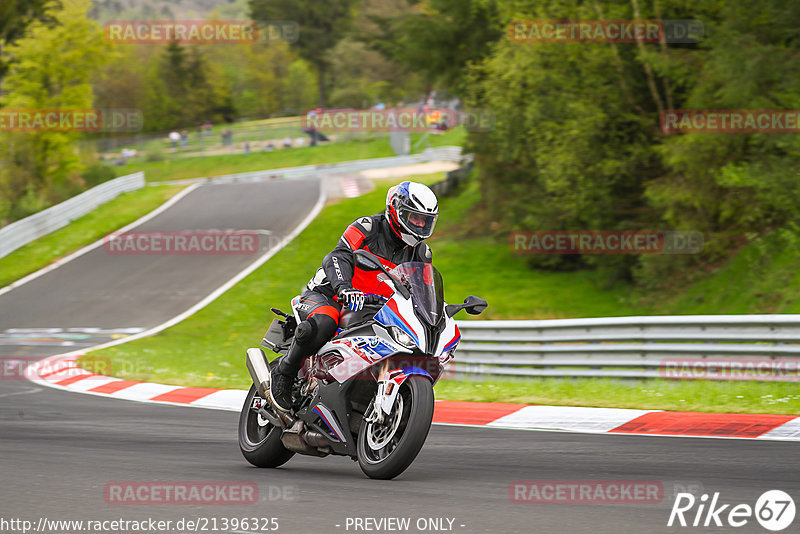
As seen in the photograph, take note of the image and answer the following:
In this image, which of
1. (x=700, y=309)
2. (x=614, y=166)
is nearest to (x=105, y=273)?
(x=614, y=166)

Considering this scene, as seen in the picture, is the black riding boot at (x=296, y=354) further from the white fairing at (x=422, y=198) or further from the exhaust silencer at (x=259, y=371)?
the white fairing at (x=422, y=198)

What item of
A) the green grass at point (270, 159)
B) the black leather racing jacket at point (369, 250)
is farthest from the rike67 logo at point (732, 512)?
the green grass at point (270, 159)

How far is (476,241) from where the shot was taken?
32.4 meters

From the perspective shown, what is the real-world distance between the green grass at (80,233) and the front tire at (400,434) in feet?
74.5

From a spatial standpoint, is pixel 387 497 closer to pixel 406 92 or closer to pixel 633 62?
pixel 633 62

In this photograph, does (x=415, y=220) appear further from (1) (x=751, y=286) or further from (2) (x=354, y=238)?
(1) (x=751, y=286)

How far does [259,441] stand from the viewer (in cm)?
706

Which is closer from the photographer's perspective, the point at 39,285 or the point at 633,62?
the point at 633,62

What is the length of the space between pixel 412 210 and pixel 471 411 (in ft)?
13.8

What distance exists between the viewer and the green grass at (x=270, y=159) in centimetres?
6044

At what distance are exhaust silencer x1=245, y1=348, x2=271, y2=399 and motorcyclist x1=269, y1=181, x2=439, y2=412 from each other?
0.49 ft

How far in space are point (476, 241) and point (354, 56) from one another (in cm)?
6295

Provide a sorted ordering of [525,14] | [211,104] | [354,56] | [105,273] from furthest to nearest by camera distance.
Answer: [354,56] < [211,104] < [105,273] < [525,14]

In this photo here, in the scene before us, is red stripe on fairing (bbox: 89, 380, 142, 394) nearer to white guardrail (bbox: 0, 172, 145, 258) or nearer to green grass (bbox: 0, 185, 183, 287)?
green grass (bbox: 0, 185, 183, 287)
